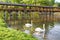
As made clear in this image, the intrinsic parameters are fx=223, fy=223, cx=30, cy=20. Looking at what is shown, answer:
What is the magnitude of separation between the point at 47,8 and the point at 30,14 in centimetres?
338

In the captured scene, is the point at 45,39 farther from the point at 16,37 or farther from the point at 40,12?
the point at 40,12

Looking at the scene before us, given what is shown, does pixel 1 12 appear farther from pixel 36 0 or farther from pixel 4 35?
pixel 4 35

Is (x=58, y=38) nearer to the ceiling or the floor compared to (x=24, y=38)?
nearer to the floor

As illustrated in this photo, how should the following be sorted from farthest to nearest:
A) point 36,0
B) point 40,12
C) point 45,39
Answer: point 36,0 → point 40,12 → point 45,39

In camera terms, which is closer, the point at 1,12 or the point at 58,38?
the point at 58,38

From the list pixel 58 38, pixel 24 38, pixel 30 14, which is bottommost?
pixel 30 14

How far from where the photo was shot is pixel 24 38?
24.1 ft

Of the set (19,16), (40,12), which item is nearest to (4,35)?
(19,16)

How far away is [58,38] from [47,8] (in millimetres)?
24402

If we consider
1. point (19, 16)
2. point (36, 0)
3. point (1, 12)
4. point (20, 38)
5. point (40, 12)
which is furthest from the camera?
point (36, 0)

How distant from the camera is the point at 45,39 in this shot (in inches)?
681

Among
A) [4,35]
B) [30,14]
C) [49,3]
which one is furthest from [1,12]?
[4,35]

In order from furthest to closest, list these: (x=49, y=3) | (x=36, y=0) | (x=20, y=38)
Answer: (x=49, y=3) < (x=36, y=0) < (x=20, y=38)

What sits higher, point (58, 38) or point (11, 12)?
point (58, 38)
